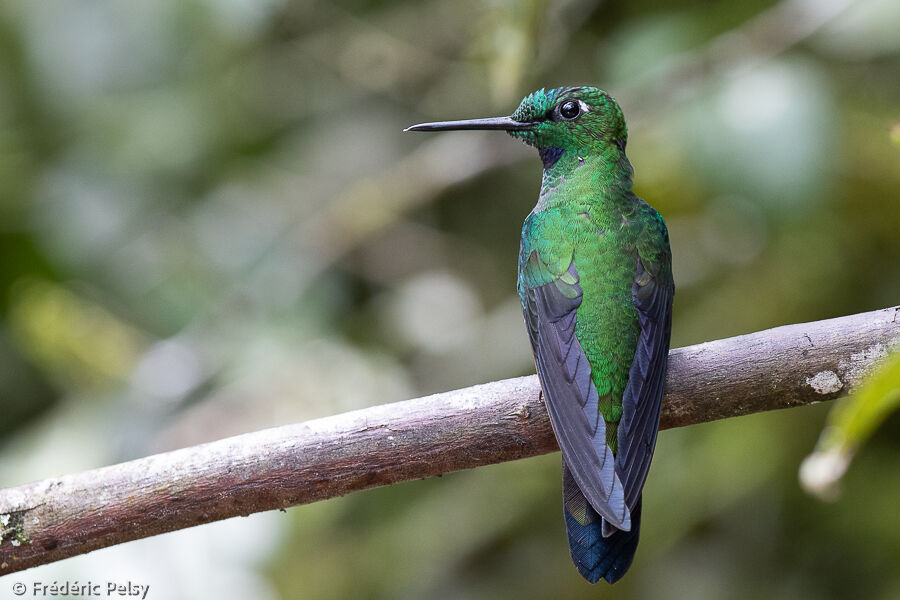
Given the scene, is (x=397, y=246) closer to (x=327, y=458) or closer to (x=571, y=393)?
(x=571, y=393)

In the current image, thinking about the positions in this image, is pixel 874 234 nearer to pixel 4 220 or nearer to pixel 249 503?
pixel 249 503

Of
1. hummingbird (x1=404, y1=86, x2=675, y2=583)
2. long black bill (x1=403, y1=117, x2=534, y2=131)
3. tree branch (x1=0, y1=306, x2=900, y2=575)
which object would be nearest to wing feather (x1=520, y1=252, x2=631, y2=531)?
hummingbird (x1=404, y1=86, x2=675, y2=583)

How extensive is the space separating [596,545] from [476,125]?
4.03 feet

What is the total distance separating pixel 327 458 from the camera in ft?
7.10

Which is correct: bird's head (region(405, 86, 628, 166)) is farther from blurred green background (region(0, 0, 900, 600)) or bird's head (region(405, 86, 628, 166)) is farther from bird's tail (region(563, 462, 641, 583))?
bird's tail (region(563, 462, 641, 583))

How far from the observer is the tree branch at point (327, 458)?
2156mm

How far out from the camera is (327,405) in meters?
3.91

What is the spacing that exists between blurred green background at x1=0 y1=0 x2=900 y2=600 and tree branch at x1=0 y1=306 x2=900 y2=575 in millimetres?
1042

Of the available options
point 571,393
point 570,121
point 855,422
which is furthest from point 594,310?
point 855,422

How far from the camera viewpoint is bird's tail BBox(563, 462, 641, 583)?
222 cm

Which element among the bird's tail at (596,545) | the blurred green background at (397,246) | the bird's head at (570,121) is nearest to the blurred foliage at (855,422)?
the bird's tail at (596,545)

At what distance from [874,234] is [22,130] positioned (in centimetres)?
392

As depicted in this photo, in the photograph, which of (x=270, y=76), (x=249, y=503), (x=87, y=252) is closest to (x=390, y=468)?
(x=249, y=503)

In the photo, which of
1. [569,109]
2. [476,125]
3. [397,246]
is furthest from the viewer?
[397,246]
